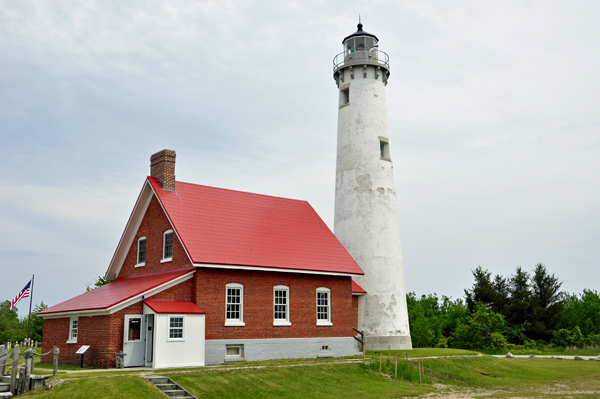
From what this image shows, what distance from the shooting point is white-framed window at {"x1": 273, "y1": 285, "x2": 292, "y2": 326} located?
24.1 m

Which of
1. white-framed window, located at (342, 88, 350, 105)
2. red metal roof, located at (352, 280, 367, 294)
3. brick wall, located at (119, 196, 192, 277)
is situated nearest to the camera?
brick wall, located at (119, 196, 192, 277)

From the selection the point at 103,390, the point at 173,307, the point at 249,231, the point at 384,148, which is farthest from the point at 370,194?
the point at 103,390

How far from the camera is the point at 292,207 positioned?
29.7 m

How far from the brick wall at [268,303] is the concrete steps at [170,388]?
5.10 m

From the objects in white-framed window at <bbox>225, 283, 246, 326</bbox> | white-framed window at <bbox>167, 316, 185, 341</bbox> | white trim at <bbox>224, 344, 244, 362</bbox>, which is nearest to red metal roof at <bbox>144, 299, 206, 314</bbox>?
white-framed window at <bbox>167, 316, 185, 341</bbox>

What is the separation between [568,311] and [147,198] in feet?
128

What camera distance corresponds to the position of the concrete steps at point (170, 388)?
15.7 metres

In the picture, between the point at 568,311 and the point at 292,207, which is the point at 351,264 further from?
the point at 568,311

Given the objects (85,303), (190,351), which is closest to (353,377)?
(190,351)

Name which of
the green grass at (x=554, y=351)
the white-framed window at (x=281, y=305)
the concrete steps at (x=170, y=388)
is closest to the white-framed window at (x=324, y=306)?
the white-framed window at (x=281, y=305)

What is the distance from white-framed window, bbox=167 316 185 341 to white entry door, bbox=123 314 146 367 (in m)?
1.38

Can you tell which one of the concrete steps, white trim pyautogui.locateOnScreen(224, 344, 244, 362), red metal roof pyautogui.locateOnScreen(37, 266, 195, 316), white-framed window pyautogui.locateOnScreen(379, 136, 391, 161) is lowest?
the concrete steps

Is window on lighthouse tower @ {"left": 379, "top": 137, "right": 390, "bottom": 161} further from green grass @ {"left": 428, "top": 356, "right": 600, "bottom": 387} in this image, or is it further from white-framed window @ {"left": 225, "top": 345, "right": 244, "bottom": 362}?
white-framed window @ {"left": 225, "top": 345, "right": 244, "bottom": 362}

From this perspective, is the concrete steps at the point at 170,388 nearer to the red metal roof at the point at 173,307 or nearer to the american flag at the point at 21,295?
the red metal roof at the point at 173,307
